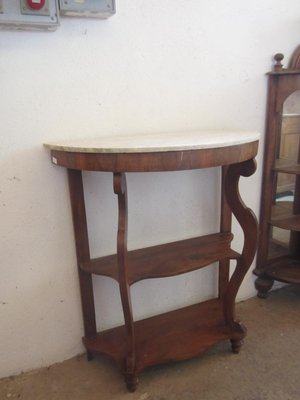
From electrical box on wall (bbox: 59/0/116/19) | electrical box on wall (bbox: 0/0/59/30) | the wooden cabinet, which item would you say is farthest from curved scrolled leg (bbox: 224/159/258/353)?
electrical box on wall (bbox: 0/0/59/30)

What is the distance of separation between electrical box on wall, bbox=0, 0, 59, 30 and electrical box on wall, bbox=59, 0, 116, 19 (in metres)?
0.03

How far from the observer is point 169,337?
4.54 ft

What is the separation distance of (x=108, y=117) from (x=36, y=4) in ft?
1.39

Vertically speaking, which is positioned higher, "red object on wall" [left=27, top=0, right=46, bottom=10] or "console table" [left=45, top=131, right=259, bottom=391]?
"red object on wall" [left=27, top=0, right=46, bottom=10]

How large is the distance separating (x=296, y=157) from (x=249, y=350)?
0.99 m

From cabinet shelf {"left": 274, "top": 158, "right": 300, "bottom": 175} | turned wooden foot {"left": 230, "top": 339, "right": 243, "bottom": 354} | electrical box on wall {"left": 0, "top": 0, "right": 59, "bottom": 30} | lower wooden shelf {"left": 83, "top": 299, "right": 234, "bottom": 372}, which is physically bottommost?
turned wooden foot {"left": 230, "top": 339, "right": 243, "bottom": 354}

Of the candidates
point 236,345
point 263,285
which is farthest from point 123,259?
point 263,285

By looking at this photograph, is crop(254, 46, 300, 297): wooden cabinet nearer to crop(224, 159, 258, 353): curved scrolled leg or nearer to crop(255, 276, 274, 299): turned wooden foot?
crop(255, 276, 274, 299): turned wooden foot

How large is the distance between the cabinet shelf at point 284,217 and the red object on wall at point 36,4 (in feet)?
4.43

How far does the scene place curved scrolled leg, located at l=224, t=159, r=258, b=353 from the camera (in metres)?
1.29

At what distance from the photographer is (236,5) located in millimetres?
1396

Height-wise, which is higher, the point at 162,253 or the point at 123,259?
the point at 123,259

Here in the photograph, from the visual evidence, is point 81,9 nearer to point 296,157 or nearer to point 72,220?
point 72,220

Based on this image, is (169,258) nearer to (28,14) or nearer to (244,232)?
(244,232)
